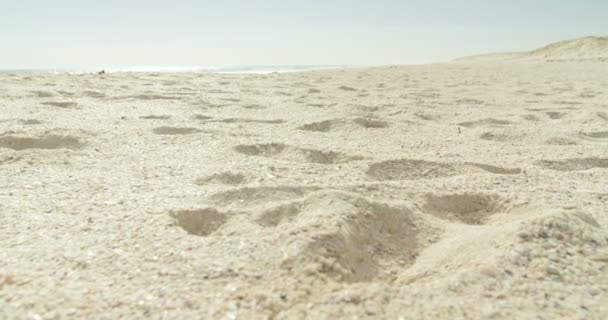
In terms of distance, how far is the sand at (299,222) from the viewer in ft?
2.84

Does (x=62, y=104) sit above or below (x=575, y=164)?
above

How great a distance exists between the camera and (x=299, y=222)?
115 cm

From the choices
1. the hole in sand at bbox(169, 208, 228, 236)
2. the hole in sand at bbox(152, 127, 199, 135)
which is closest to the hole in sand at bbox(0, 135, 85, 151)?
the hole in sand at bbox(152, 127, 199, 135)

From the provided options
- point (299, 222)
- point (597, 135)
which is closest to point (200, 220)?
point (299, 222)

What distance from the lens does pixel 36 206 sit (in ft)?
4.30

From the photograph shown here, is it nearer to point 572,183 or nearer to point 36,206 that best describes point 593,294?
point 572,183

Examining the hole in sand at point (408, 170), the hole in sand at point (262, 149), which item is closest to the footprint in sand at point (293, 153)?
the hole in sand at point (262, 149)

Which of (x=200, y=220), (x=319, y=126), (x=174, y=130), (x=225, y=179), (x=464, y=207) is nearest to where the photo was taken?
(x=200, y=220)

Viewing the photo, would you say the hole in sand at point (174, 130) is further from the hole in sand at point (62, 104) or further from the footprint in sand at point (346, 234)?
the footprint in sand at point (346, 234)

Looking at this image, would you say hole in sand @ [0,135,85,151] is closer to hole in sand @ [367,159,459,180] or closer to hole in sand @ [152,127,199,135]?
hole in sand @ [152,127,199,135]

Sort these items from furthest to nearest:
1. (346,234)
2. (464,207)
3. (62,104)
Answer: (62,104)
(464,207)
(346,234)

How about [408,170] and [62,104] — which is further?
[62,104]

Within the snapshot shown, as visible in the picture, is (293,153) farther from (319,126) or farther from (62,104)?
(62,104)

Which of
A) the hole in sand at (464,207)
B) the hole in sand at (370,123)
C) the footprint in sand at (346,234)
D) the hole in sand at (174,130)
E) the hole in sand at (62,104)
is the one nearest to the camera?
the footprint in sand at (346,234)
